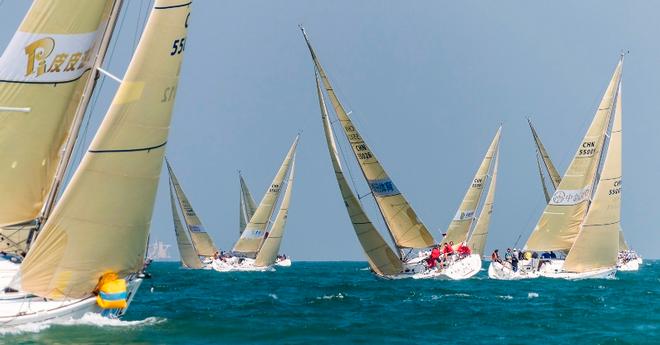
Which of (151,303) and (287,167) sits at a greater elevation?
(287,167)

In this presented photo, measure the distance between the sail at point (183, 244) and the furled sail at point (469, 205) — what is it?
72.5ft

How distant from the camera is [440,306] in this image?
94.2 ft

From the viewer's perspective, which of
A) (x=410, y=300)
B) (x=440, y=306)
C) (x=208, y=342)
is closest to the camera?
(x=208, y=342)

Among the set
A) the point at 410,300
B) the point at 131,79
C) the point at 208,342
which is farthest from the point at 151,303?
the point at 131,79

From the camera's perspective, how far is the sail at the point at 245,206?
89562 mm

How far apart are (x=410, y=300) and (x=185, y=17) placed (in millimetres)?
15463

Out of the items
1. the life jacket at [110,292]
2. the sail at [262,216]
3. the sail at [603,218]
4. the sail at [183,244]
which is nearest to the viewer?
the life jacket at [110,292]

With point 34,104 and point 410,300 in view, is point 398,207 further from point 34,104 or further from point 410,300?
point 34,104

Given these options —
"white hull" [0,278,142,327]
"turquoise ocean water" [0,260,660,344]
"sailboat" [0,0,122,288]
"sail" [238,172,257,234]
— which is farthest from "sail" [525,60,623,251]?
"sail" [238,172,257,234]

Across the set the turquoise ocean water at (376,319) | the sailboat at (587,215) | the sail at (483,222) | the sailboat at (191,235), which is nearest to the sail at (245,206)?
the sailboat at (191,235)

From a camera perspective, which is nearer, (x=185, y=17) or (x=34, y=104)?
(x=185, y=17)

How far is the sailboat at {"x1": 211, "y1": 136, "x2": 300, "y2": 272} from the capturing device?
7125cm

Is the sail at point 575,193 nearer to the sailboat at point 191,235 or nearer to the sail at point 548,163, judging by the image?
the sail at point 548,163

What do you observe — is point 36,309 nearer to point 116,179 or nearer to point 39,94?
point 116,179
